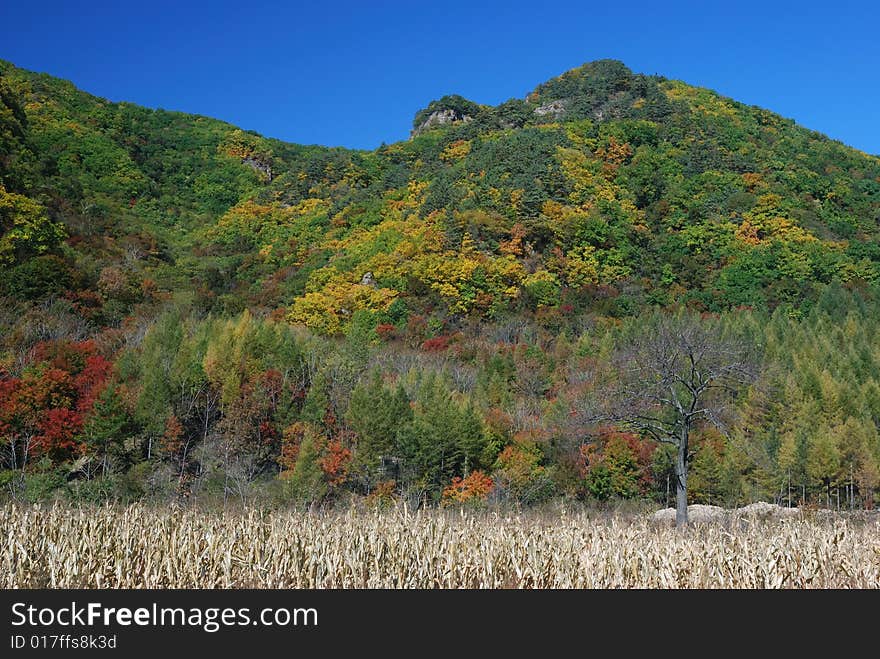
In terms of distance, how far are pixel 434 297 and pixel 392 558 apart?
49.9 m

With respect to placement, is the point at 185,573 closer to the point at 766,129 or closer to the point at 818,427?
the point at 818,427

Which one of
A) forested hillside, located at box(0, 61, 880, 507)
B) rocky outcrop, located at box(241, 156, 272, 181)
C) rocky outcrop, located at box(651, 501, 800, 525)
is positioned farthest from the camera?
rocky outcrop, located at box(241, 156, 272, 181)

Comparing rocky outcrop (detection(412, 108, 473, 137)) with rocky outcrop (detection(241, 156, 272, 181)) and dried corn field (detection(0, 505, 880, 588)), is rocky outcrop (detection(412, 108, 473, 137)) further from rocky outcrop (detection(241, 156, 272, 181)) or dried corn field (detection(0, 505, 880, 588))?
dried corn field (detection(0, 505, 880, 588))

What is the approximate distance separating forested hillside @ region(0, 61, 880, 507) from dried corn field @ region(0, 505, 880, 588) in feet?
32.6

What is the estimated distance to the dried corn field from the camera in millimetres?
8281

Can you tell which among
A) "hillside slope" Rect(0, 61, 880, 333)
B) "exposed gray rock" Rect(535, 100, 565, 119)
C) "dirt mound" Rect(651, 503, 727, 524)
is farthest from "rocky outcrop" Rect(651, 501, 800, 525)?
"exposed gray rock" Rect(535, 100, 565, 119)

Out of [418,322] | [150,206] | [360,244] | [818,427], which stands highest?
[150,206]

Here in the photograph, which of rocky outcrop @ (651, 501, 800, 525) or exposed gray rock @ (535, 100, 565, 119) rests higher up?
exposed gray rock @ (535, 100, 565, 119)

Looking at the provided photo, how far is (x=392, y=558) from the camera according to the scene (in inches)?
355

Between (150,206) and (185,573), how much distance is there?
285ft

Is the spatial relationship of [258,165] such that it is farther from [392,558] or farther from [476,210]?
[392,558]

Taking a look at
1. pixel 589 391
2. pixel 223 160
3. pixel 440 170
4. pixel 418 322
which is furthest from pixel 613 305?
pixel 223 160

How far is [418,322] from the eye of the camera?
178 feet

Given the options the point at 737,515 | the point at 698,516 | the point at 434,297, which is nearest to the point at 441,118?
the point at 434,297
